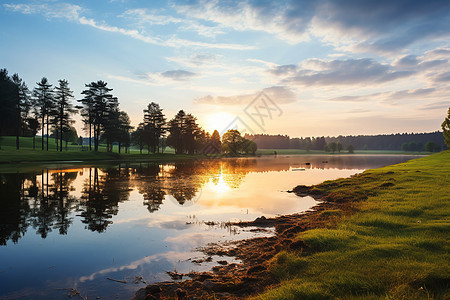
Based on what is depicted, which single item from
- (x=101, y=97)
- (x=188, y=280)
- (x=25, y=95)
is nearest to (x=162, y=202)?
(x=188, y=280)

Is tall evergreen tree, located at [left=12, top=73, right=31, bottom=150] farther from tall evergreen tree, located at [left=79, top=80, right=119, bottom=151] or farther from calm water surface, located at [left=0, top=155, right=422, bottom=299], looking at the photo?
calm water surface, located at [left=0, top=155, right=422, bottom=299]

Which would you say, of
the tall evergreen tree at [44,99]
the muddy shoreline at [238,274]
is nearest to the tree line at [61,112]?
the tall evergreen tree at [44,99]

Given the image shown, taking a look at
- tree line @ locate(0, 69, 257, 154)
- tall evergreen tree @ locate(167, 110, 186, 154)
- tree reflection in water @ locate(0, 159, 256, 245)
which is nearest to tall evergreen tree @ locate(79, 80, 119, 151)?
tree line @ locate(0, 69, 257, 154)

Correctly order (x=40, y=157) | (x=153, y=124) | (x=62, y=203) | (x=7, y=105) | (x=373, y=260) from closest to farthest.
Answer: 1. (x=373, y=260)
2. (x=62, y=203)
3. (x=40, y=157)
4. (x=7, y=105)
5. (x=153, y=124)

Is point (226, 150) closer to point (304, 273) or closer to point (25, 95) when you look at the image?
point (25, 95)

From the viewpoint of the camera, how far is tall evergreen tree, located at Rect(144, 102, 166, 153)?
102 m

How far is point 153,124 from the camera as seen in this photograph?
102125mm

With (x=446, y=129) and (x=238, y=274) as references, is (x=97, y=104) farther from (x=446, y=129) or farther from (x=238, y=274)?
(x=446, y=129)

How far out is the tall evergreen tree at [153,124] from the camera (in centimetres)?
10212

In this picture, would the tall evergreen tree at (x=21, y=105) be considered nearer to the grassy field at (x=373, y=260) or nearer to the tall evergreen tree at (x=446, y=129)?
the grassy field at (x=373, y=260)

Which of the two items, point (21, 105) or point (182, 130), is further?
point (182, 130)

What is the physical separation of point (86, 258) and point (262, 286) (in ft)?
24.8

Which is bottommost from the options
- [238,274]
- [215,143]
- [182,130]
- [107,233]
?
[107,233]

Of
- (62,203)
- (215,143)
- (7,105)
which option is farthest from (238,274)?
(215,143)
